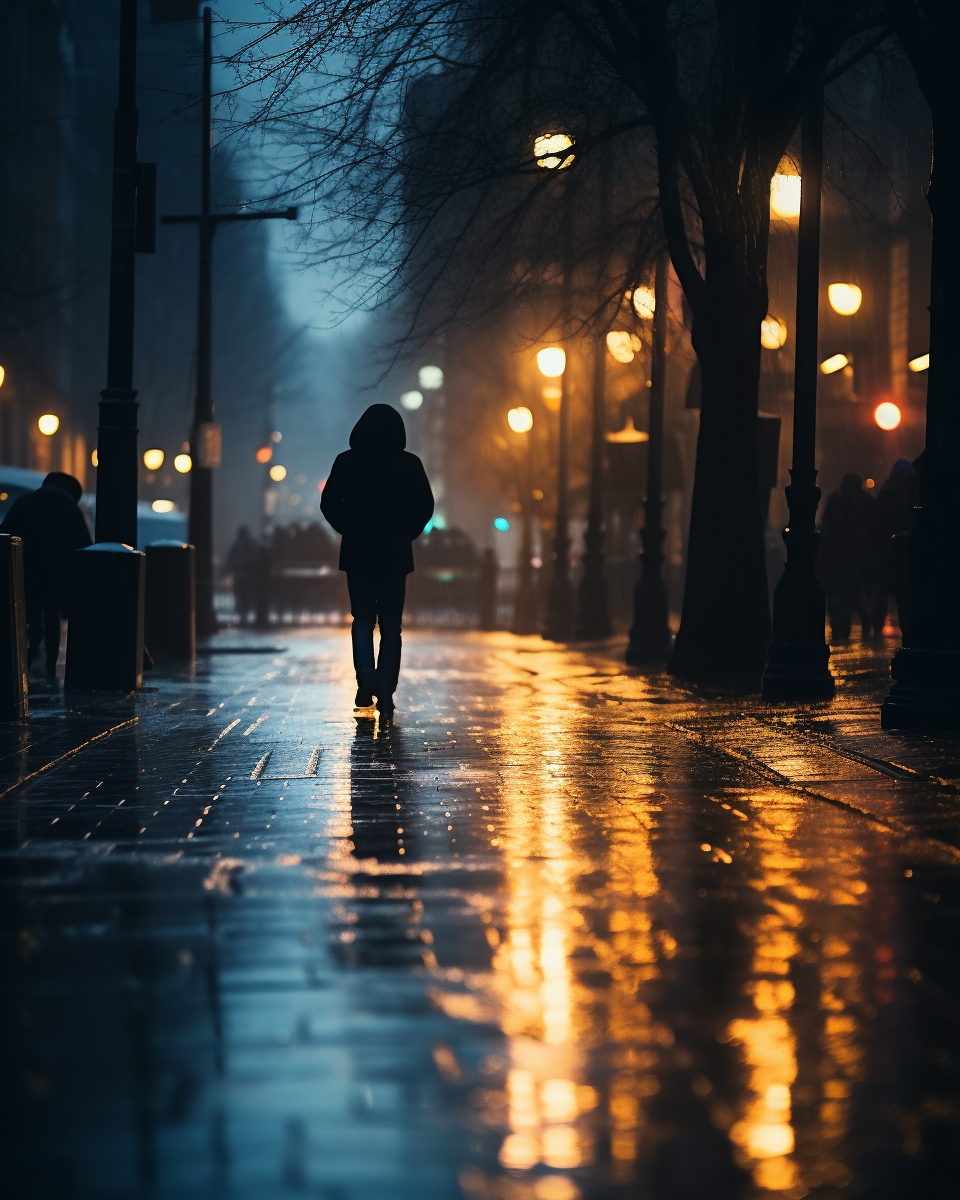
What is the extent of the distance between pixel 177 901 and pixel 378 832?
1.47 m

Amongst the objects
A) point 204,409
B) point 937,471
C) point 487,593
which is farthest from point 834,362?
point 937,471

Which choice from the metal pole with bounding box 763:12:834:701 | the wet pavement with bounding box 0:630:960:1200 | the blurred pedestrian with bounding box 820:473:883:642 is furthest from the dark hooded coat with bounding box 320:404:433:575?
the blurred pedestrian with bounding box 820:473:883:642

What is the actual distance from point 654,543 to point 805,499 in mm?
8192

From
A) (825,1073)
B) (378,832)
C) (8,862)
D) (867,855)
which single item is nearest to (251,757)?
(378,832)

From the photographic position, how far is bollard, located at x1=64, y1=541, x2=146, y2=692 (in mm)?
12891

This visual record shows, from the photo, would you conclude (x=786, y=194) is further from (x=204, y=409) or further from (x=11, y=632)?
(x=204, y=409)

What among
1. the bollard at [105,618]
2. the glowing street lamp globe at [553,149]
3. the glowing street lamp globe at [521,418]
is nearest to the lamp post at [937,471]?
the glowing street lamp globe at [553,149]

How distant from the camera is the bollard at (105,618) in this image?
12.9 m

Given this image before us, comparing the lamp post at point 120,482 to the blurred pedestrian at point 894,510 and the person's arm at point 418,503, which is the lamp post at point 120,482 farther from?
the blurred pedestrian at point 894,510

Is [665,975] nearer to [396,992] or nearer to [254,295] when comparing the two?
[396,992]

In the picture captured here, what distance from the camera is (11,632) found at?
35.6 ft

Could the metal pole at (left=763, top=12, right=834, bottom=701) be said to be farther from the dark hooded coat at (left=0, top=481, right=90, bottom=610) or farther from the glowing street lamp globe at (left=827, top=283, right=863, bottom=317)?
the glowing street lamp globe at (left=827, top=283, right=863, bottom=317)

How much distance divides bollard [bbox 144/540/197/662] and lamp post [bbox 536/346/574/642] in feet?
30.0

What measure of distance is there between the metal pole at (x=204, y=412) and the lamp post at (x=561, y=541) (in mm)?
4779
